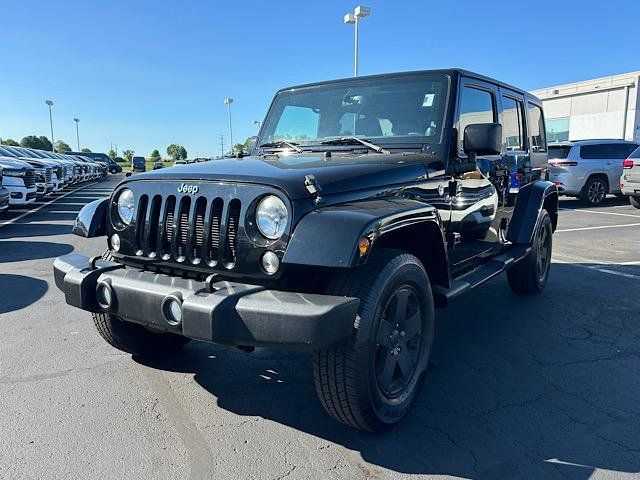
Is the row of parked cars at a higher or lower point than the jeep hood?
lower

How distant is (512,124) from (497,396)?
2.68 metres

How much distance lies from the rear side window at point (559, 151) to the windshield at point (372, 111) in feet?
38.8

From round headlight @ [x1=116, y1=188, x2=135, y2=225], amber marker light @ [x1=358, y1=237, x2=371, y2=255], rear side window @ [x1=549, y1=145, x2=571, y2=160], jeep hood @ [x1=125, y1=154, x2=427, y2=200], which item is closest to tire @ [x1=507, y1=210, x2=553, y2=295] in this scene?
jeep hood @ [x1=125, y1=154, x2=427, y2=200]

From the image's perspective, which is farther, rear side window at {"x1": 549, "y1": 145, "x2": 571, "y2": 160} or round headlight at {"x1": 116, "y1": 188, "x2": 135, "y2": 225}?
rear side window at {"x1": 549, "y1": 145, "x2": 571, "y2": 160}

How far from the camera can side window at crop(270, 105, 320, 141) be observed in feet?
12.9

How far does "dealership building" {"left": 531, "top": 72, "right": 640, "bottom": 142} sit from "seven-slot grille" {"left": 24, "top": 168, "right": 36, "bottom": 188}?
24.9 metres

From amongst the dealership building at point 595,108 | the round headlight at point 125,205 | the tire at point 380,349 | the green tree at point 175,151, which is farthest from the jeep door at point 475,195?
the green tree at point 175,151

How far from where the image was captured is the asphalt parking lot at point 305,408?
2387 millimetres

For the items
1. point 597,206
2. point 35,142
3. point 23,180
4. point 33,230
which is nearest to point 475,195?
point 33,230

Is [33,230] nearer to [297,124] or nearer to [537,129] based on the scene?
[297,124]

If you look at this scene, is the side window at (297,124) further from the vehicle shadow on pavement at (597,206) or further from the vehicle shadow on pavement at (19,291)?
the vehicle shadow on pavement at (597,206)

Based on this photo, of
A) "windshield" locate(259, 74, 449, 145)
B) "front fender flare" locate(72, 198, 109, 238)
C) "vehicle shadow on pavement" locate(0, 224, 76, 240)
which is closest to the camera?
"front fender flare" locate(72, 198, 109, 238)

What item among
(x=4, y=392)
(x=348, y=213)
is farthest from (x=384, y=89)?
(x=4, y=392)

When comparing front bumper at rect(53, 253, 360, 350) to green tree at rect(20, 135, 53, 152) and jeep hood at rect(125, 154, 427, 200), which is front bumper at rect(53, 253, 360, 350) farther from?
green tree at rect(20, 135, 53, 152)
